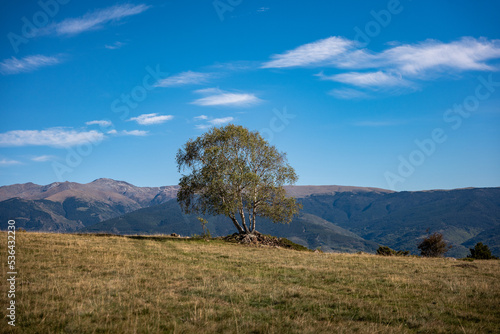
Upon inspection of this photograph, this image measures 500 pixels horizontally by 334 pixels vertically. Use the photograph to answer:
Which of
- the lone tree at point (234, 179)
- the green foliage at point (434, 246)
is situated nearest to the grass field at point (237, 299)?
the lone tree at point (234, 179)

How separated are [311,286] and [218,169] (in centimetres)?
3113

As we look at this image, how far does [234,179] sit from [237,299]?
1274 inches

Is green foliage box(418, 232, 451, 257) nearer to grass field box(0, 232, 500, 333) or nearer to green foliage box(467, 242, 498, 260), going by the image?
green foliage box(467, 242, 498, 260)

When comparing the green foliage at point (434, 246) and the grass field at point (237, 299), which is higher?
the grass field at point (237, 299)

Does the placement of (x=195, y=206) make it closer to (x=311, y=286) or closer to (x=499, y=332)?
(x=311, y=286)

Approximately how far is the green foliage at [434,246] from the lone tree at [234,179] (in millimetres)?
28239

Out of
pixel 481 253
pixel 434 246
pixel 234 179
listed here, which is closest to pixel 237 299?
pixel 234 179

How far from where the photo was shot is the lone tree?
47.2 m

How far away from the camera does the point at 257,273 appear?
21484 millimetres

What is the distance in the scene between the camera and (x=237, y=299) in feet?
47.4

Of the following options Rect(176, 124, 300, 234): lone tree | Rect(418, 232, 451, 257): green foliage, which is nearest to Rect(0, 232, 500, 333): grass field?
Rect(176, 124, 300, 234): lone tree

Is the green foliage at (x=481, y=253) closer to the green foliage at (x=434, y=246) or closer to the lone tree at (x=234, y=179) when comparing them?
the green foliage at (x=434, y=246)

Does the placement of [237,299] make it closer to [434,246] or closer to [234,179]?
[234,179]

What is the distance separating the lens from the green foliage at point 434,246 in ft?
200
